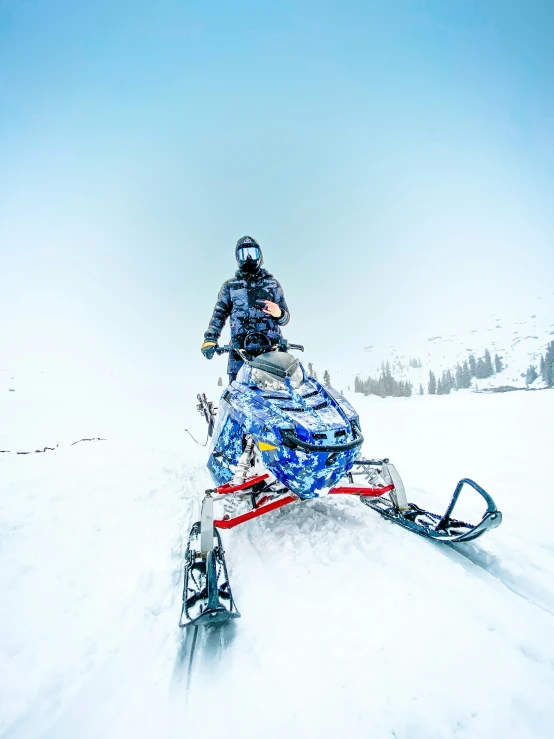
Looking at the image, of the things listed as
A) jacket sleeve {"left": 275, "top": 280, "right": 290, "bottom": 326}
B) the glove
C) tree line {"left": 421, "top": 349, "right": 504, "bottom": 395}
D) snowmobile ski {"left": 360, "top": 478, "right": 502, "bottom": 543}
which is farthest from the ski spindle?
tree line {"left": 421, "top": 349, "right": 504, "bottom": 395}

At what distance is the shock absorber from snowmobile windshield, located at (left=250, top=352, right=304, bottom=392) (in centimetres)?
61

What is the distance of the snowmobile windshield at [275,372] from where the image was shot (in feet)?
11.0

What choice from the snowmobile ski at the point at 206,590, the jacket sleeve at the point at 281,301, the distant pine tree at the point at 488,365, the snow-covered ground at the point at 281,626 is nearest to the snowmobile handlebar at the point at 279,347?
the jacket sleeve at the point at 281,301

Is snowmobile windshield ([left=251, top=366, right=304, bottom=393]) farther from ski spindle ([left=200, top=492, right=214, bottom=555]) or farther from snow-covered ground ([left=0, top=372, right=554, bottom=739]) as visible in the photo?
snow-covered ground ([left=0, top=372, right=554, bottom=739])

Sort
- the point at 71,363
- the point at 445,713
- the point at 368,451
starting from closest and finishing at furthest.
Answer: the point at 445,713 → the point at 368,451 → the point at 71,363

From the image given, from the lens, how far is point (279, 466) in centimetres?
264

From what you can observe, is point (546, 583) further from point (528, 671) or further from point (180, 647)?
point (180, 647)

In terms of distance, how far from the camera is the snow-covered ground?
1.44m

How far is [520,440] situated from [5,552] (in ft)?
27.5

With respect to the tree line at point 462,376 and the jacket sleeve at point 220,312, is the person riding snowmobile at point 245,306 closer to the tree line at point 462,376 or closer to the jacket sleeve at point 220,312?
the jacket sleeve at point 220,312

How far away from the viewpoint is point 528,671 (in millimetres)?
1601

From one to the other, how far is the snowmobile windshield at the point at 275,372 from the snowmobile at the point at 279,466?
0.01m

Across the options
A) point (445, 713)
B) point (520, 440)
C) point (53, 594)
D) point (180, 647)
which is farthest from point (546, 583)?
point (520, 440)

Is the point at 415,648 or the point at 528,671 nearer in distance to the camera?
the point at 528,671
